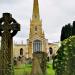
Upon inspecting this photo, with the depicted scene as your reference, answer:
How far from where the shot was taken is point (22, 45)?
149750 millimetres

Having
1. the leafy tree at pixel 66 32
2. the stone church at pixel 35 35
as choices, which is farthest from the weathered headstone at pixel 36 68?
the stone church at pixel 35 35

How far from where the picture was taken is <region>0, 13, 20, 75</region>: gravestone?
21.1 metres

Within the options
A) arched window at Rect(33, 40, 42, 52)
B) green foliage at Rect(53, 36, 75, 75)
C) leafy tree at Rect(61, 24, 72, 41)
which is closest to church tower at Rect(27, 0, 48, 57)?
arched window at Rect(33, 40, 42, 52)

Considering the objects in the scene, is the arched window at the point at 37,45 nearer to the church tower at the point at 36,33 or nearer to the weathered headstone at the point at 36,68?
the church tower at the point at 36,33

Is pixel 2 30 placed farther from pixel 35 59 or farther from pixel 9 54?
pixel 35 59

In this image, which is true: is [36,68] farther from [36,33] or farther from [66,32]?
[36,33]

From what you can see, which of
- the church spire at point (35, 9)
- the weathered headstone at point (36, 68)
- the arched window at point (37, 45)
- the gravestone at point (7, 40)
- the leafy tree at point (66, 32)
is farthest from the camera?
the arched window at point (37, 45)

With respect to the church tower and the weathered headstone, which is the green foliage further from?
the church tower

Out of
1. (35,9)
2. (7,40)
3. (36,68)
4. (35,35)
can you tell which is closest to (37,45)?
(35,35)

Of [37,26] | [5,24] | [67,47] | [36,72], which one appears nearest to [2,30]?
[5,24]

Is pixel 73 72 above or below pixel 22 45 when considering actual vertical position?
below

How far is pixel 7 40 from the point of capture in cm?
2133

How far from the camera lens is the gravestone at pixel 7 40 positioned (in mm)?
21125

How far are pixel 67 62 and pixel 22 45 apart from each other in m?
128
